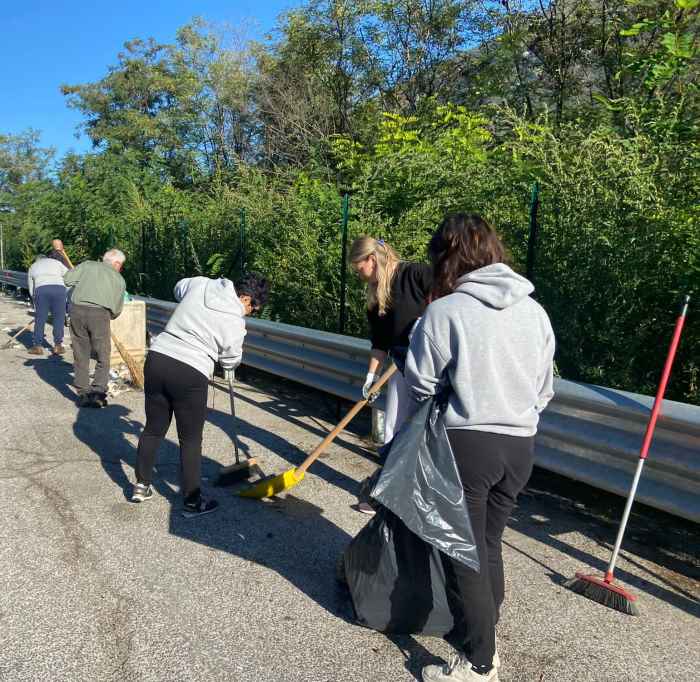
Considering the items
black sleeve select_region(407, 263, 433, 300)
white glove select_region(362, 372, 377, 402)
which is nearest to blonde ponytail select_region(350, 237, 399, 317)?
black sleeve select_region(407, 263, 433, 300)

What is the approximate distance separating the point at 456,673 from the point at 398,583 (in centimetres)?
43

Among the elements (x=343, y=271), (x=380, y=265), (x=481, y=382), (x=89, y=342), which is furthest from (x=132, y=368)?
(x=481, y=382)

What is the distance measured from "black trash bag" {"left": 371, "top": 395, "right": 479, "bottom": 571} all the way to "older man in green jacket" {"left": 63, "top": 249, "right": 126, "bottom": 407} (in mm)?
5401

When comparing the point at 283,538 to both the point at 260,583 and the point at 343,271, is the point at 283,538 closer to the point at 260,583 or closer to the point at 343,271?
the point at 260,583

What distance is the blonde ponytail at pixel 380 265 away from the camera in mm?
4395

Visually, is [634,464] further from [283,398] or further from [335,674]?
[283,398]

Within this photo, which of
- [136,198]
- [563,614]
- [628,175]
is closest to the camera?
[563,614]

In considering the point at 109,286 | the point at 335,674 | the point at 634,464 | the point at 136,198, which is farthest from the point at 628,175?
the point at 136,198

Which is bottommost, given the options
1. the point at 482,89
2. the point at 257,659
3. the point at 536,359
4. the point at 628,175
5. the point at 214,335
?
the point at 257,659

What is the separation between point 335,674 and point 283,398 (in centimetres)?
531

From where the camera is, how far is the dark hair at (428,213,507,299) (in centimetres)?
268

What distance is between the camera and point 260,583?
352cm

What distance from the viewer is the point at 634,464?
3859mm

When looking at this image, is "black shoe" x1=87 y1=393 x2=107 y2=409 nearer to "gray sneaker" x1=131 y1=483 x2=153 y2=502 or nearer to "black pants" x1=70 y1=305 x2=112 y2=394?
"black pants" x1=70 y1=305 x2=112 y2=394
